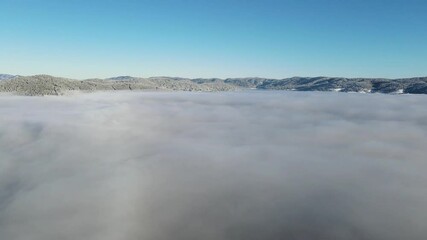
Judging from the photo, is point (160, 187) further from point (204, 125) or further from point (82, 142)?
point (204, 125)

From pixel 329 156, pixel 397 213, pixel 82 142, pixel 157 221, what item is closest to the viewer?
pixel 157 221

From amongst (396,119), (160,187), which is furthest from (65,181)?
(396,119)

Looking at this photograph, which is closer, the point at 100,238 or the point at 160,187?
the point at 100,238

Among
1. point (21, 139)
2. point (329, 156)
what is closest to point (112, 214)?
point (329, 156)

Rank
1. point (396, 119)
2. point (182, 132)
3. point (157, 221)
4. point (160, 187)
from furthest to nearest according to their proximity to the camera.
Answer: point (396, 119)
point (182, 132)
point (160, 187)
point (157, 221)

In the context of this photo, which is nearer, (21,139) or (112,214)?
(112,214)

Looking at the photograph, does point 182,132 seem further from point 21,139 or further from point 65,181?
point 65,181

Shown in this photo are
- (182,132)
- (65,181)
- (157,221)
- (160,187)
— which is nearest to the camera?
(157,221)

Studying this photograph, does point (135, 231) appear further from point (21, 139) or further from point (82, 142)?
point (21, 139)

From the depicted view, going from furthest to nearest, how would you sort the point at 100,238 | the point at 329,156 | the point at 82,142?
the point at 82,142
the point at 329,156
the point at 100,238
